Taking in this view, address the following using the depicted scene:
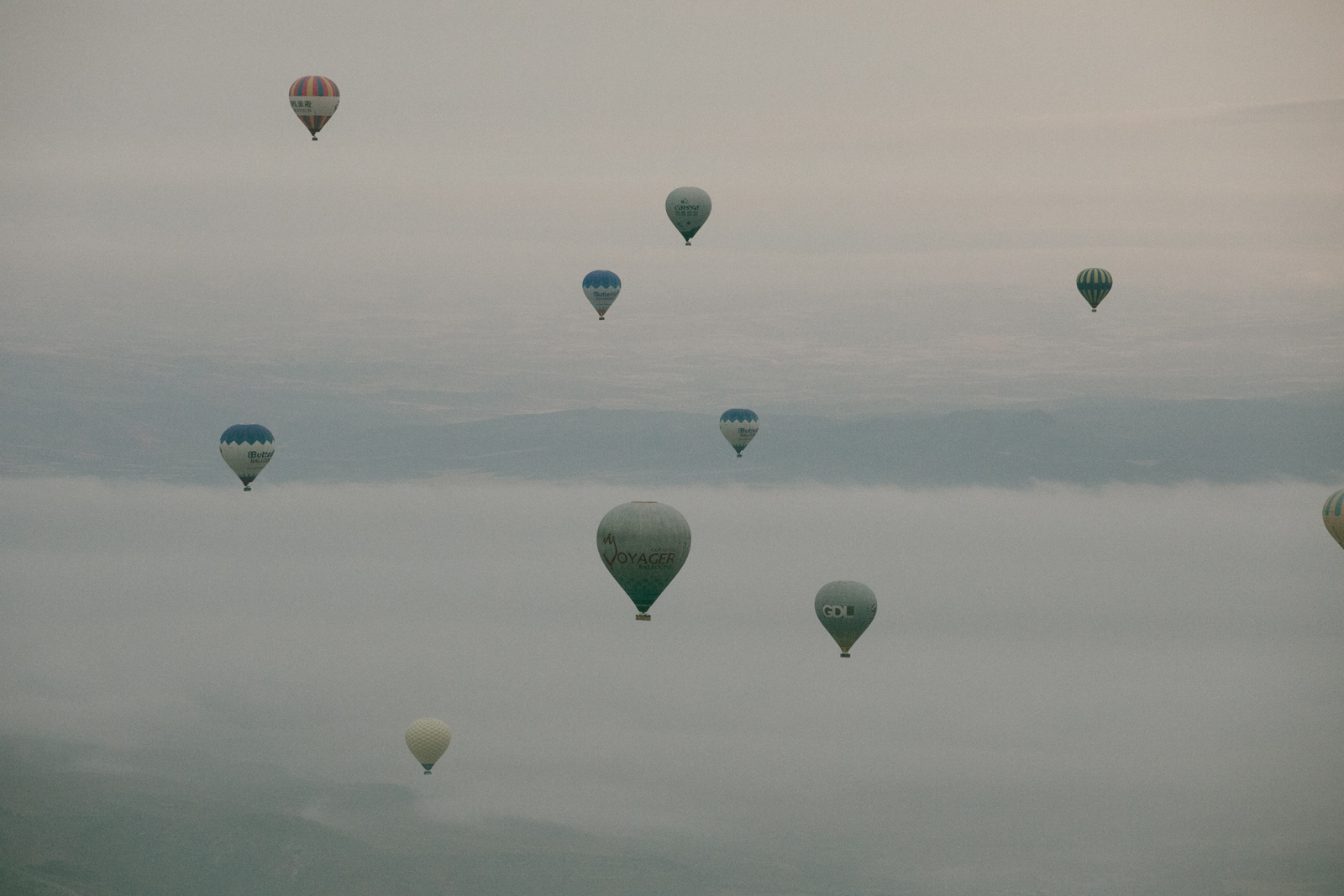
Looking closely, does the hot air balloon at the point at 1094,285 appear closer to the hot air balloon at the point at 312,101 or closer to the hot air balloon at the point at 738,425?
the hot air balloon at the point at 738,425

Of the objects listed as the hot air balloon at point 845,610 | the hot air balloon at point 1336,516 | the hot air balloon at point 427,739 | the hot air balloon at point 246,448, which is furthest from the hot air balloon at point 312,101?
the hot air balloon at point 1336,516

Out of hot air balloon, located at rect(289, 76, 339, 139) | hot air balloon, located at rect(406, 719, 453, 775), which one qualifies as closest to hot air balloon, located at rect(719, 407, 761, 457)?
hot air balloon, located at rect(406, 719, 453, 775)

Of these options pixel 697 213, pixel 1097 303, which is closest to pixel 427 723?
pixel 697 213

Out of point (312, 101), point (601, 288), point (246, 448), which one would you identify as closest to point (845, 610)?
point (601, 288)

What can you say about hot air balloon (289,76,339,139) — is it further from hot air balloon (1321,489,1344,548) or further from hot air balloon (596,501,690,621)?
hot air balloon (1321,489,1344,548)

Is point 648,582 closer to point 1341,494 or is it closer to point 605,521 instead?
point 605,521

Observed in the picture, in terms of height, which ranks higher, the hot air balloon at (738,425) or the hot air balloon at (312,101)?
the hot air balloon at (738,425)

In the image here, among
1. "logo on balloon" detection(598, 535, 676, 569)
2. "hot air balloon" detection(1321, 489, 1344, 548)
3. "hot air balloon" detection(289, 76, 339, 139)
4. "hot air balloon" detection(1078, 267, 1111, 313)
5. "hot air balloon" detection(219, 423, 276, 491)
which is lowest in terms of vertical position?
"logo on balloon" detection(598, 535, 676, 569)
